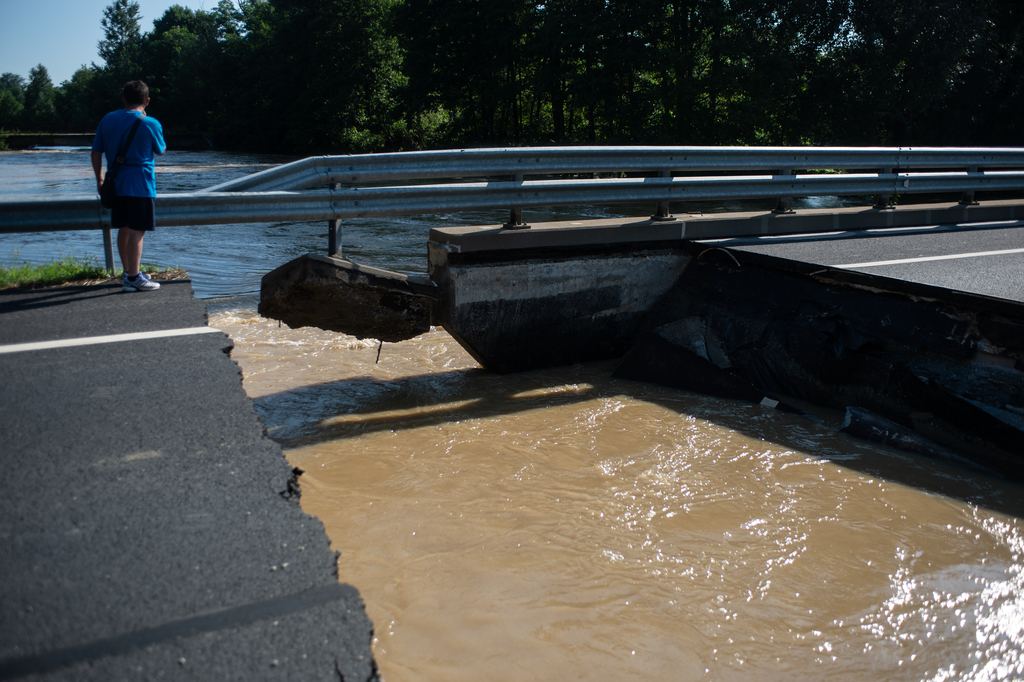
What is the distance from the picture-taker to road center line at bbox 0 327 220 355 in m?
3.66

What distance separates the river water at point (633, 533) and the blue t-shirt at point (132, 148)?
1.70 m

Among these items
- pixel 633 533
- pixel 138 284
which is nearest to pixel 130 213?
pixel 138 284

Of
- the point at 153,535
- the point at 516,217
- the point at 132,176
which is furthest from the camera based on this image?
the point at 516,217

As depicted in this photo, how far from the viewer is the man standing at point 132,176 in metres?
4.42

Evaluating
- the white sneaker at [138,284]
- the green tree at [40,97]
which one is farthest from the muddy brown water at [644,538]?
the green tree at [40,97]

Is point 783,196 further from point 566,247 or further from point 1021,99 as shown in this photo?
point 1021,99

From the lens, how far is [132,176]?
4422mm

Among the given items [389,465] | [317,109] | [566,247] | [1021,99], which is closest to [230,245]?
[566,247]

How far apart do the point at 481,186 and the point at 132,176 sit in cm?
235

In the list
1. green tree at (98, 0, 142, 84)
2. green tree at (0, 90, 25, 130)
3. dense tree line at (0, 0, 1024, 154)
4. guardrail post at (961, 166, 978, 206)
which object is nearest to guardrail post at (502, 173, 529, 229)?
guardrail post at (961, 166, 978, 206)

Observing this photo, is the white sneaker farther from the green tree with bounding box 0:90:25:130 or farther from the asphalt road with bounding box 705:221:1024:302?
the green tree with bounding box 0:90:25:130

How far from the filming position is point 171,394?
129 inches

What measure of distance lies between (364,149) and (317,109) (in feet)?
26.3

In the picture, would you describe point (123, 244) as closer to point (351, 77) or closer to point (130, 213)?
Result: point (130, 213)
